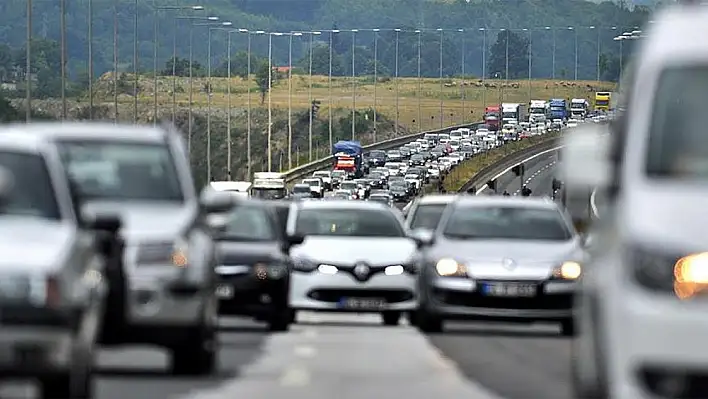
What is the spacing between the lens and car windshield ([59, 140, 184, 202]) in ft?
67.7

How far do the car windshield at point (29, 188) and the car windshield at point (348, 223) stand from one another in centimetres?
1636

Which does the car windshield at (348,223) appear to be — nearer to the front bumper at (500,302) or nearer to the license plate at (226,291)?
the license plate at (226,291)

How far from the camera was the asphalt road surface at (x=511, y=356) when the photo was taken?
19500mm

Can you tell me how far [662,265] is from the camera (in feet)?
42.5

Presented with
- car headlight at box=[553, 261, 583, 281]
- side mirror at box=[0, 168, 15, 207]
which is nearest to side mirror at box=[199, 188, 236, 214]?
side mirror at box=[0, 168, 15, 207]

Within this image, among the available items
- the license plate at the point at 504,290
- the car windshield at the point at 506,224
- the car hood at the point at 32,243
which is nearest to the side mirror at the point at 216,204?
the car hood at the point at 32,243

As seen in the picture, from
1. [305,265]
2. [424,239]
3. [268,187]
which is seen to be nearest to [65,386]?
[424,239]

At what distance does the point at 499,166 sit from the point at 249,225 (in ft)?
484

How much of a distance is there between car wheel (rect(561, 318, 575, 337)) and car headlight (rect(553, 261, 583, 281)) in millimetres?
696

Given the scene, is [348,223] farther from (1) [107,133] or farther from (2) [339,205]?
(1) [107,133]

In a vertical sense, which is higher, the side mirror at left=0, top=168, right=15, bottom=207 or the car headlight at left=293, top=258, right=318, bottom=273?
the side mirror at left=0, top=168, right=15, bottom=207

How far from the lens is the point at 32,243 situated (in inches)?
574

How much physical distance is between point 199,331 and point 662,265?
24.2 ft

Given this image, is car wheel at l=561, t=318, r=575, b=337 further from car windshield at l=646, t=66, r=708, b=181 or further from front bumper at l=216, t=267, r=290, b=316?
car windshield at l=646, t=66, r=708, b=181
